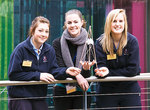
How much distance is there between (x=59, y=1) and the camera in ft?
12.0

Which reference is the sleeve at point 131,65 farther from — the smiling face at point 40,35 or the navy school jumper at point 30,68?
the smiling face at point 40,35

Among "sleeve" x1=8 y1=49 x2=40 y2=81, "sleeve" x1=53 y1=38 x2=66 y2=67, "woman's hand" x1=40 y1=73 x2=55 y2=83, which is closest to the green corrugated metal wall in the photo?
"sleeve" x1=53 y1=38 x2=66 y2=67

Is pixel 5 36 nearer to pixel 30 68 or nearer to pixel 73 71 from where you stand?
pixel 30 68

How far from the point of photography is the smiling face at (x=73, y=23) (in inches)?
83.6

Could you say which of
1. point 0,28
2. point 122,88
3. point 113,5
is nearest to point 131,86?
point 122,88

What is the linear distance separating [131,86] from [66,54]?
0.55 m

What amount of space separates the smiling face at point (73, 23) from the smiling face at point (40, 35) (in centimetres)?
18

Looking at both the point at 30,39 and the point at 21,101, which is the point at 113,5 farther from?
the point at 21,101

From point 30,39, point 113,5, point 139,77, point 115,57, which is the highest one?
point 113,5

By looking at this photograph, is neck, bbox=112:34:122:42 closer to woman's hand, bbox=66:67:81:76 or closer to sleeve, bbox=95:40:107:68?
sleeve, bbox=95:40:107:68

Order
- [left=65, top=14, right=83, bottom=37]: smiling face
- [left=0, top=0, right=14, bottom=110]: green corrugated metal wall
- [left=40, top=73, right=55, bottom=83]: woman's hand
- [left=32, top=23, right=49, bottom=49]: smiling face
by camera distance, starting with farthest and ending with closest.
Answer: [left=0, top=0, right=14, bottom=110]: green corrugated metal wall, [left=65, top=14, right=83, bottom=37]: smiling face, [left=32, top=23, right=49, bottom=49]: smiling face, [left=40, top=73, right=55, bottom=83]: woman's hand

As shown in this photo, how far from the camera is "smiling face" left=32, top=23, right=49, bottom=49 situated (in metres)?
2.01

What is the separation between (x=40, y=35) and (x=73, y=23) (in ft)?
0.92

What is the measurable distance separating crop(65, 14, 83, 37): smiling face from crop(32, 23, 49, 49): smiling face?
18cm
